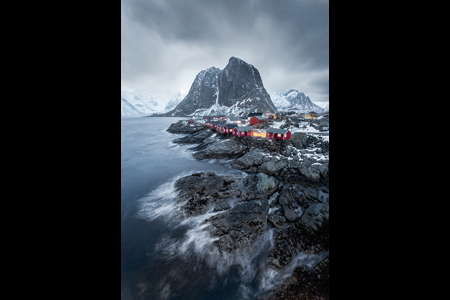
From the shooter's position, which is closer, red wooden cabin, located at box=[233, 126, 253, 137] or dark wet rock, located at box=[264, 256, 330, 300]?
dark wet rock, located at box=[264, 256, 330, 300]

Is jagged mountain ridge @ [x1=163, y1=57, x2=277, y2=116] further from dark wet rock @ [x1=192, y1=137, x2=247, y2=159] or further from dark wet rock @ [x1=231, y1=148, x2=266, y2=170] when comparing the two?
dark wet rock @ [x1=231, y1=148, x2=266, y2=170]

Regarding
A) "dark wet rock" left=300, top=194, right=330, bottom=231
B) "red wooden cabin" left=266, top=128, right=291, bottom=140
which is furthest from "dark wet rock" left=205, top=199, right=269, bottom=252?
"red wooden cabin" left=266, top=128, right=291, bottom=140

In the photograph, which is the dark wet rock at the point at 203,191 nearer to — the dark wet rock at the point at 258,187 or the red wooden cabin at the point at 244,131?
the dark wet rock at the point at 258,187

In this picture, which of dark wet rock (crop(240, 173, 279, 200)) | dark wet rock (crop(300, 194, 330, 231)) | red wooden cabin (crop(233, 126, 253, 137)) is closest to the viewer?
dark wet rock (crop(300, 194, 330, 231))

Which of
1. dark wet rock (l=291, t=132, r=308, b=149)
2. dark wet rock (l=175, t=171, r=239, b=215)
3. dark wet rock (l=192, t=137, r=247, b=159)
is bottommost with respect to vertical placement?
dark wet rock (l=175, t=171, r=239, b=215)

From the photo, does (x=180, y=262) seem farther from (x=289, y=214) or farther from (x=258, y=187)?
(x=258, y=187)

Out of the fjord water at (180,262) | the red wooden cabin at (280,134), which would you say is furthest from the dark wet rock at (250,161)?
the fjord water at (180,262)

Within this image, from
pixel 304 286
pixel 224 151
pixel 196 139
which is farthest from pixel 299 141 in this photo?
pixel 196 139
